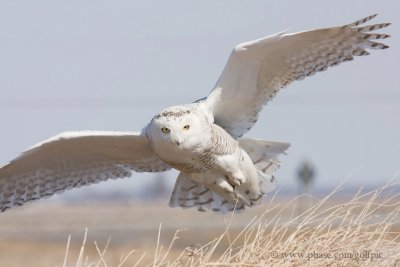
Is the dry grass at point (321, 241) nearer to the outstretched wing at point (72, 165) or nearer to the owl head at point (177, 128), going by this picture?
the owl head at point (177, 128)

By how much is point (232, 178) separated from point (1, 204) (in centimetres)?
231

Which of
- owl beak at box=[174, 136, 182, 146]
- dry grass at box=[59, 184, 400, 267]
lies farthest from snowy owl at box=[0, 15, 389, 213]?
dry grass at box=[59, 184, 400, 267]

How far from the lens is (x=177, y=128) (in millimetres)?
9547

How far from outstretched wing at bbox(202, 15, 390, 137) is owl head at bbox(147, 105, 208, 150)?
69cm

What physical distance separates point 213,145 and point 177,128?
525 mm

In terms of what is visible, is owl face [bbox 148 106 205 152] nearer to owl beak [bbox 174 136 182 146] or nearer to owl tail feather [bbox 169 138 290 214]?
owl beak [bbox 174 136 182 146]

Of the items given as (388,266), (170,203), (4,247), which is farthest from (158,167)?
(4,247)

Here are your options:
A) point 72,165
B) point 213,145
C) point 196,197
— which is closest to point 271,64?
point 213,145

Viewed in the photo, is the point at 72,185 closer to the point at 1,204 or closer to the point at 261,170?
the point at 1,204

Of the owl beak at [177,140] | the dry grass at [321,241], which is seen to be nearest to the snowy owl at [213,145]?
the owl beak at [177,140]

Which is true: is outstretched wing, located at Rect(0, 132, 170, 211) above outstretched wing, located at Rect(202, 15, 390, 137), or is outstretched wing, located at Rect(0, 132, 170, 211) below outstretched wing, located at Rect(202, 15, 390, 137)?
below

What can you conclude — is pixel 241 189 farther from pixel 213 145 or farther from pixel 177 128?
pixel 177 128

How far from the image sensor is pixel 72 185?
36.9 ft

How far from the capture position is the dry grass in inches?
328
